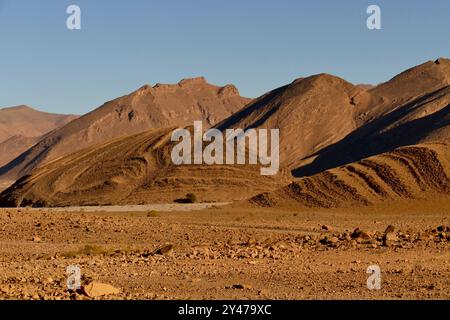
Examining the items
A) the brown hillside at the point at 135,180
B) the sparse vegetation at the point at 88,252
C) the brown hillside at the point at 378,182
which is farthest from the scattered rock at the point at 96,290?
the brown hillside at the point at 135,180

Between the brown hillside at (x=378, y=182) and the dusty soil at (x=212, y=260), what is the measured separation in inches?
399

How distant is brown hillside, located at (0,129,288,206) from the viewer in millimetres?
60969

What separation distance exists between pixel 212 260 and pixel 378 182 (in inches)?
1158

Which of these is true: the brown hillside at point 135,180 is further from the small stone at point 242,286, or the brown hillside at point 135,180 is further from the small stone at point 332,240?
the small stone at point 242,286

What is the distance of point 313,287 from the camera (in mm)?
15211

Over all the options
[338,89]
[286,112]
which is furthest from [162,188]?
[338,89]

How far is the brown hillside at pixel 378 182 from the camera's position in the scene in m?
46.6

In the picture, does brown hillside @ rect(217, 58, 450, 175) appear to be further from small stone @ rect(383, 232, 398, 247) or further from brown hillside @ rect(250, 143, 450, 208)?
small stone @ rect(383, 232, 398, 247)
